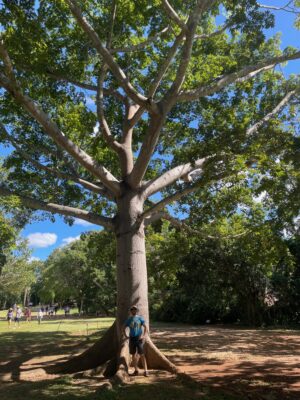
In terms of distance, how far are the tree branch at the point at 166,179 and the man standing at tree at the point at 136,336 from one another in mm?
3459

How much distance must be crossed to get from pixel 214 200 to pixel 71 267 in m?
38.0

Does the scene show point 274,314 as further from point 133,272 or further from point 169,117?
point 133,272

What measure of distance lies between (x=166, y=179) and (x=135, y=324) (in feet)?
14.0

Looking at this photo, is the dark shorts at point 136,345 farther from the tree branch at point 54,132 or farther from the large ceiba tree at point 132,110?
the tree branch at point 54,132

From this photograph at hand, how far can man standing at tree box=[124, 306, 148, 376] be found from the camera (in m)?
8.80

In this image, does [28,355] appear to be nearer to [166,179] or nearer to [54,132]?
[166,179]

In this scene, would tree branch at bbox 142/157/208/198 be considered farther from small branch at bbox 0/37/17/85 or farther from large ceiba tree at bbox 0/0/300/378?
small branch at bbox 0/37/17/85

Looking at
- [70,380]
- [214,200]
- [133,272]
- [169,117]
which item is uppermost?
[169,117]

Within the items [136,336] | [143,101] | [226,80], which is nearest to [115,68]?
[143,101]

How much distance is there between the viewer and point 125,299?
985 cm

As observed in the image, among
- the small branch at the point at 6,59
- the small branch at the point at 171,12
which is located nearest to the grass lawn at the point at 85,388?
the small branch at the point at 6,59

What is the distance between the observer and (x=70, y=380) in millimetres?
8828

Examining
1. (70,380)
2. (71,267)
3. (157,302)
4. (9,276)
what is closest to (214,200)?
(70,380)

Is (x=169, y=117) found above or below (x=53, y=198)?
above
